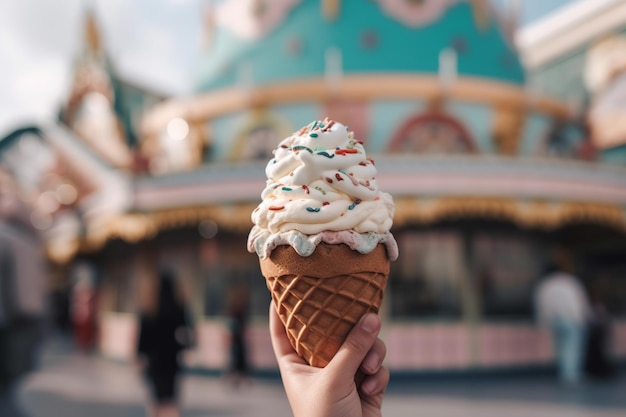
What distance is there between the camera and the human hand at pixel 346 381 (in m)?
1.73

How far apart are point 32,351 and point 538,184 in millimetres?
7367

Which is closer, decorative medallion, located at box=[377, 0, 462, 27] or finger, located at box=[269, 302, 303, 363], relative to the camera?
finger, located at box=[269, 302, 303, 363]

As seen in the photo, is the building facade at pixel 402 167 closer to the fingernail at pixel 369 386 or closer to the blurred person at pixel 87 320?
the blurred person at pixel 87 320

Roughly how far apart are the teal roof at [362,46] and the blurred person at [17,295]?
964cm

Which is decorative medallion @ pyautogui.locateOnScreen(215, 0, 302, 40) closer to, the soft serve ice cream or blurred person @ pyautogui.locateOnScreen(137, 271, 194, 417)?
blurred person @ pyautogui.locateOnScreen(137, 271, 194, 417)

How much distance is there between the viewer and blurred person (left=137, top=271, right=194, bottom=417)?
456cm

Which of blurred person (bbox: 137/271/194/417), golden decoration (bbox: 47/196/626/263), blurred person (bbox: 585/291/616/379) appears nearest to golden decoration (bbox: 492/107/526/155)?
golden decoration (bbox: 47/196/626/263)

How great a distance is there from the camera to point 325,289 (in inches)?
79.7

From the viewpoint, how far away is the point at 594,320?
8.55 m

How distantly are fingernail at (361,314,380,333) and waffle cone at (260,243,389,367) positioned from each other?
Answer: 0.57 ft

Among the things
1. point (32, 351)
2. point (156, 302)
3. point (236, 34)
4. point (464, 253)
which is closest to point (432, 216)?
point (464, 253)

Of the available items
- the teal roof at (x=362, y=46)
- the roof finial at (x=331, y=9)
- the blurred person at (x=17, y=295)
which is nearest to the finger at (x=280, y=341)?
the blurred person at (x=17, y=295)

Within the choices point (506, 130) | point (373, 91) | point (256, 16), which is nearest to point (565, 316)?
point (506, 130)

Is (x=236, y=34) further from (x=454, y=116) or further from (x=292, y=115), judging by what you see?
(x=454, y=116)
